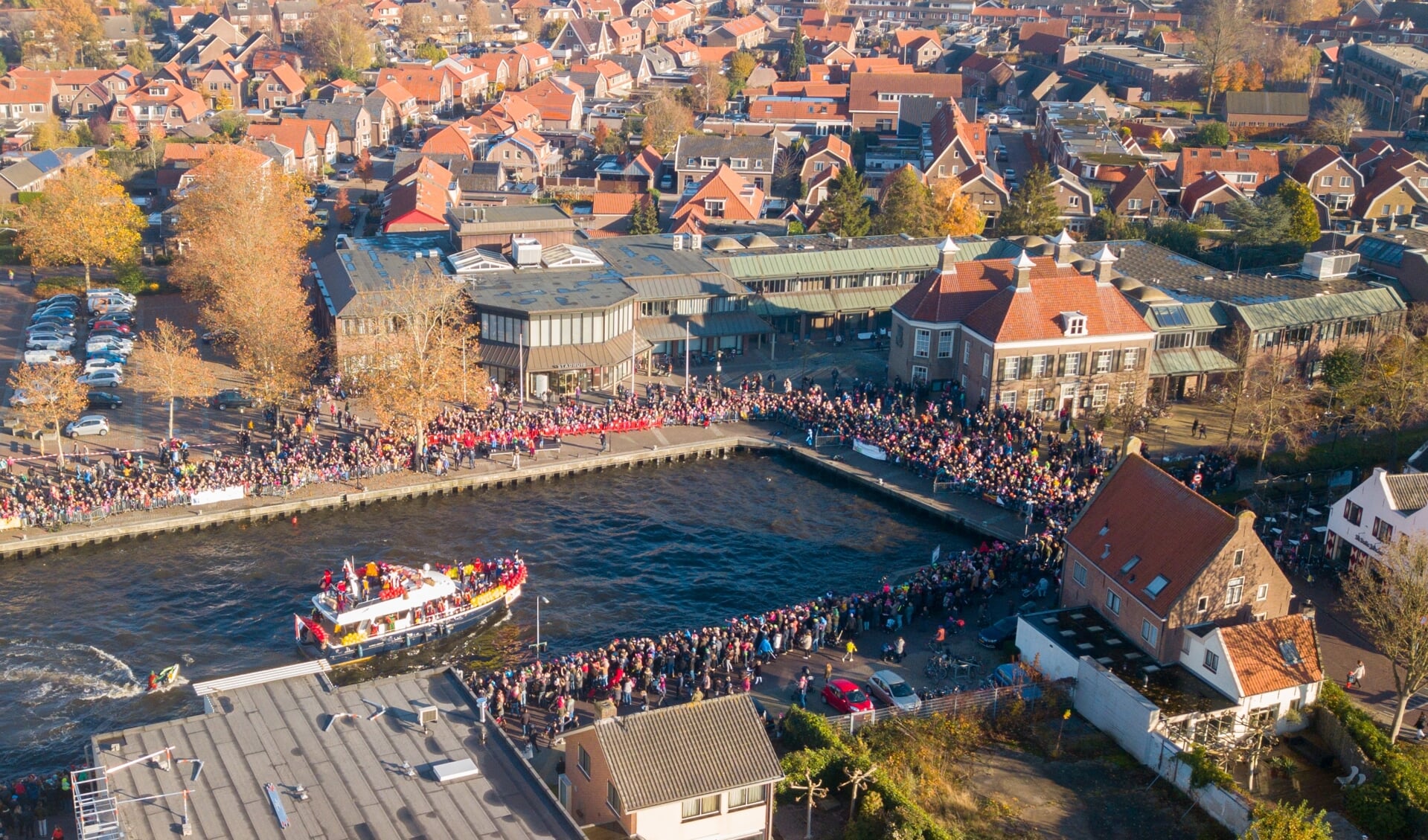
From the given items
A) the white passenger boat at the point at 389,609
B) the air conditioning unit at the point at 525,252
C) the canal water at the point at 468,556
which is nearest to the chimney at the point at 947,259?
the canal water at the point at 468,556

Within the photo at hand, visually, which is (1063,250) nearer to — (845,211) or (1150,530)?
(845,211)

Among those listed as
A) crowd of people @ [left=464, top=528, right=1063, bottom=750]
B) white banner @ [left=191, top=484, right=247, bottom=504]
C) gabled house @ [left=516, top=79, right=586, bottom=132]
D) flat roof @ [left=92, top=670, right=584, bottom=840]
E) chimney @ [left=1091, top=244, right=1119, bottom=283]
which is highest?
gabled house @ [left=516, top=79, right=586, bottom=132]

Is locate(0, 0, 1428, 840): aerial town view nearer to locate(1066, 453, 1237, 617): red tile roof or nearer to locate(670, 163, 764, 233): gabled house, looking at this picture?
locate(1066, 453, 1237, 617): red tile roof

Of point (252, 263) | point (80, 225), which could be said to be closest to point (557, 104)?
point (80, 225)

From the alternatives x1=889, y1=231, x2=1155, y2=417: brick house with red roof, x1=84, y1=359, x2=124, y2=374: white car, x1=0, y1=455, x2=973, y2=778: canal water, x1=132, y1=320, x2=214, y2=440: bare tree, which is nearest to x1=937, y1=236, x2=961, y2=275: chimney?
x1=889, y1=231, x2=1155, y2=417: brick house with red roof

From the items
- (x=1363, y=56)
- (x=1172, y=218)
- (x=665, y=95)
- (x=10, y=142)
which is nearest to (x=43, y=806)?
(x=1172, y=218)

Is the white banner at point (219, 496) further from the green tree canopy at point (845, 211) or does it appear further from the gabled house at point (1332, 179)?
the gabled house at point (1332, 179)
